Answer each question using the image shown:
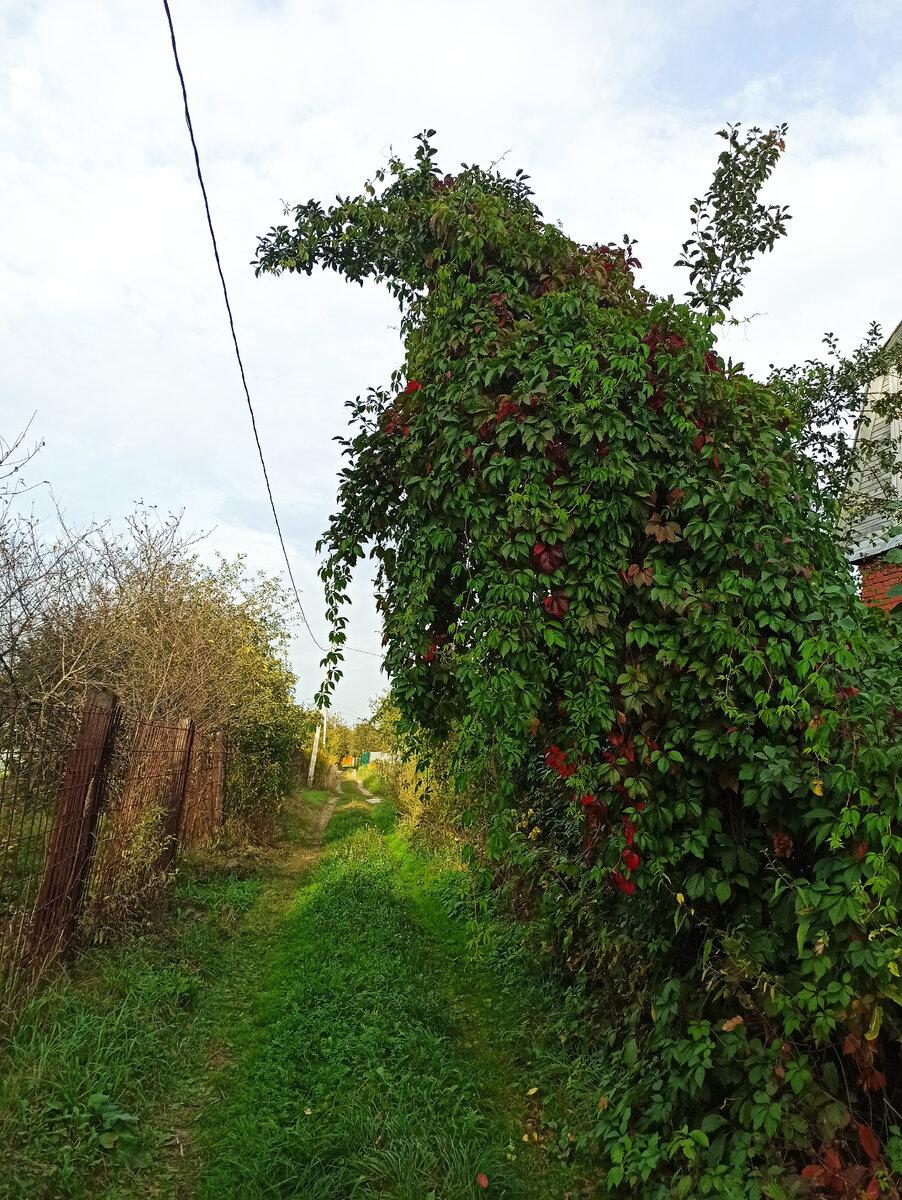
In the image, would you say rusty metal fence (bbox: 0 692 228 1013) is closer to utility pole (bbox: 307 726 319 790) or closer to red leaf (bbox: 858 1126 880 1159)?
red leaf (bbox: 858 1126 880 1159)

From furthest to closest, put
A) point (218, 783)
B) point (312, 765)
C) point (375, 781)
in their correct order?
point (375, 781) < point (312, 765) < point (218, 783)

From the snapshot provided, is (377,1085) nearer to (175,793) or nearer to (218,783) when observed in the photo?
(175,793)

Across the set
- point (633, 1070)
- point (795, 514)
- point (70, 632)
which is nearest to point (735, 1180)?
point (633, 1070)

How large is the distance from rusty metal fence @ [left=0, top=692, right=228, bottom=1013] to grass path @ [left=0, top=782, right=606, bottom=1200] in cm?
37

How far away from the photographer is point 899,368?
774cm

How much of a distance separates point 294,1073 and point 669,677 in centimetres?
325

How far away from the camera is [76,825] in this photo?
5.08 m

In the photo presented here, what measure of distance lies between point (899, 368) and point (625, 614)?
6236 millimetres

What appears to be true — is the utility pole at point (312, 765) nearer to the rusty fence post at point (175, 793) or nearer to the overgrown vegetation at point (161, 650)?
the overgrown vegetation at point (161, 650)

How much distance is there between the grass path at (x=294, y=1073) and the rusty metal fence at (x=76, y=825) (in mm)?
368

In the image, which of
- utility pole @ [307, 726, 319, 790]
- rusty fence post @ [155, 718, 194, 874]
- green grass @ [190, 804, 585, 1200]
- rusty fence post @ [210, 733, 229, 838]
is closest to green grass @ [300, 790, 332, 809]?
utility pole @ [307, 726, 319, 790]

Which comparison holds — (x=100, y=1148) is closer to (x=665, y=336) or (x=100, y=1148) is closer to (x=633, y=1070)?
(x=633, y=1070)

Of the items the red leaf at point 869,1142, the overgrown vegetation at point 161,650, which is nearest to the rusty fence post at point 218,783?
the overgrown vegetation at point 161,650

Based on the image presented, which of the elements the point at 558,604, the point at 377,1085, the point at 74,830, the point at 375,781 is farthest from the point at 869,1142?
the point at 375,781
